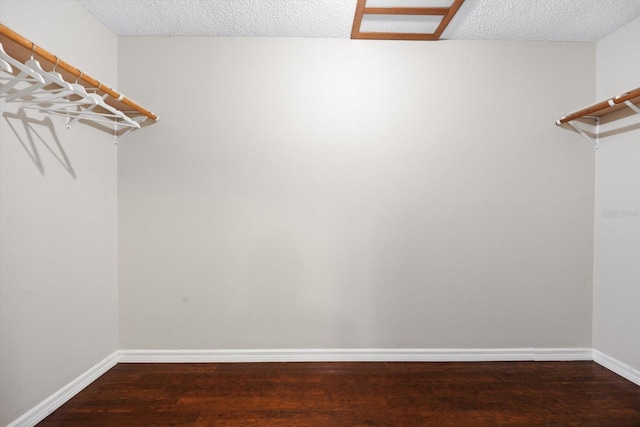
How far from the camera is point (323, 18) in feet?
6.48

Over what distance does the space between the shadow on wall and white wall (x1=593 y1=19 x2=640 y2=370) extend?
353 cm

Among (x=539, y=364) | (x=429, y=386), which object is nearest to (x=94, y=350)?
(x=429, y=386)

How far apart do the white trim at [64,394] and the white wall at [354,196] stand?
0.15m

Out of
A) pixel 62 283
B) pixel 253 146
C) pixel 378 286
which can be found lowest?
pixel 378 286

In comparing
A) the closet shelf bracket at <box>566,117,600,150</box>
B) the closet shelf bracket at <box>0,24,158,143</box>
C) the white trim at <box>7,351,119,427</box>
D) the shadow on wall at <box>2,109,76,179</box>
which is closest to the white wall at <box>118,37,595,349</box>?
the closet shelf bracket at <box>566,117,600,150</box>

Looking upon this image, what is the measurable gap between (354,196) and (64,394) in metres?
2.12

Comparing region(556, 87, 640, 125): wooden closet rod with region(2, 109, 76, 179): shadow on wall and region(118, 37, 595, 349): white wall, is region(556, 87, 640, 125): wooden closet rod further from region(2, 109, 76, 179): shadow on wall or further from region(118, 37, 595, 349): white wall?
region(2, 109, 76, 179): shadow on wall

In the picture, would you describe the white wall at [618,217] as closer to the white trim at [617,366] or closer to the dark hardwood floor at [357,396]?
the white trim at [617,366]

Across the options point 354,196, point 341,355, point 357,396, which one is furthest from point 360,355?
point 354,196

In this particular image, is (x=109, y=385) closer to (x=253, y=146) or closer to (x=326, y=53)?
(x=253, y=146)

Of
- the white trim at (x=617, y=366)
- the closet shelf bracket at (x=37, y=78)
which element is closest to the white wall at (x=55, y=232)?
the closet shelf bracket at (x=37, y=78)

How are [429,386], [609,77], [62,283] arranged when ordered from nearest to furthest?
1. [62,283]
2. [429,386]
3. [609,77]

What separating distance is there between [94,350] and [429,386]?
7.05 ft

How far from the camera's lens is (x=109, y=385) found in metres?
1.87
